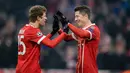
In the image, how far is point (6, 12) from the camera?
13.5 m

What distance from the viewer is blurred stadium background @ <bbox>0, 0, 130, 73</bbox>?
42.2ft

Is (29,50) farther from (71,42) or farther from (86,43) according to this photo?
(71,42)

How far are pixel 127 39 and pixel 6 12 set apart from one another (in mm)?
3056

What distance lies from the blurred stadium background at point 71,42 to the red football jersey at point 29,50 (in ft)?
15.1

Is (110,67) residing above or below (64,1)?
below

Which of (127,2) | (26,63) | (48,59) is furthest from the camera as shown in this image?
(127,2)

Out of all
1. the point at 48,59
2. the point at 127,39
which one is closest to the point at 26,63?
the point at 48,59

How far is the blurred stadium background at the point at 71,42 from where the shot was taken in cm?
1286

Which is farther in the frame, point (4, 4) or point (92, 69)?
point (4, 4)

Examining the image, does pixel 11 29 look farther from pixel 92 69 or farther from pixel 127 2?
pixel 92 69

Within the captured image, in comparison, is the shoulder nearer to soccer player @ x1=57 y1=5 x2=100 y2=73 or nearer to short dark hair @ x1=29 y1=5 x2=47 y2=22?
short dark hair @ x1=29 y1=5 x2=47 y2=22

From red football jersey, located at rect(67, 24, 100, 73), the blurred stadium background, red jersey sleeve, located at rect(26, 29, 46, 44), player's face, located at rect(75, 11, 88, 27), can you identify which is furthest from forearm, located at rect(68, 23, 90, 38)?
the blurred stadium background

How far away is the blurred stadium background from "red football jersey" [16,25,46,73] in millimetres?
4603

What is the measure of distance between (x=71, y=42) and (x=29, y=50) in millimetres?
5184
